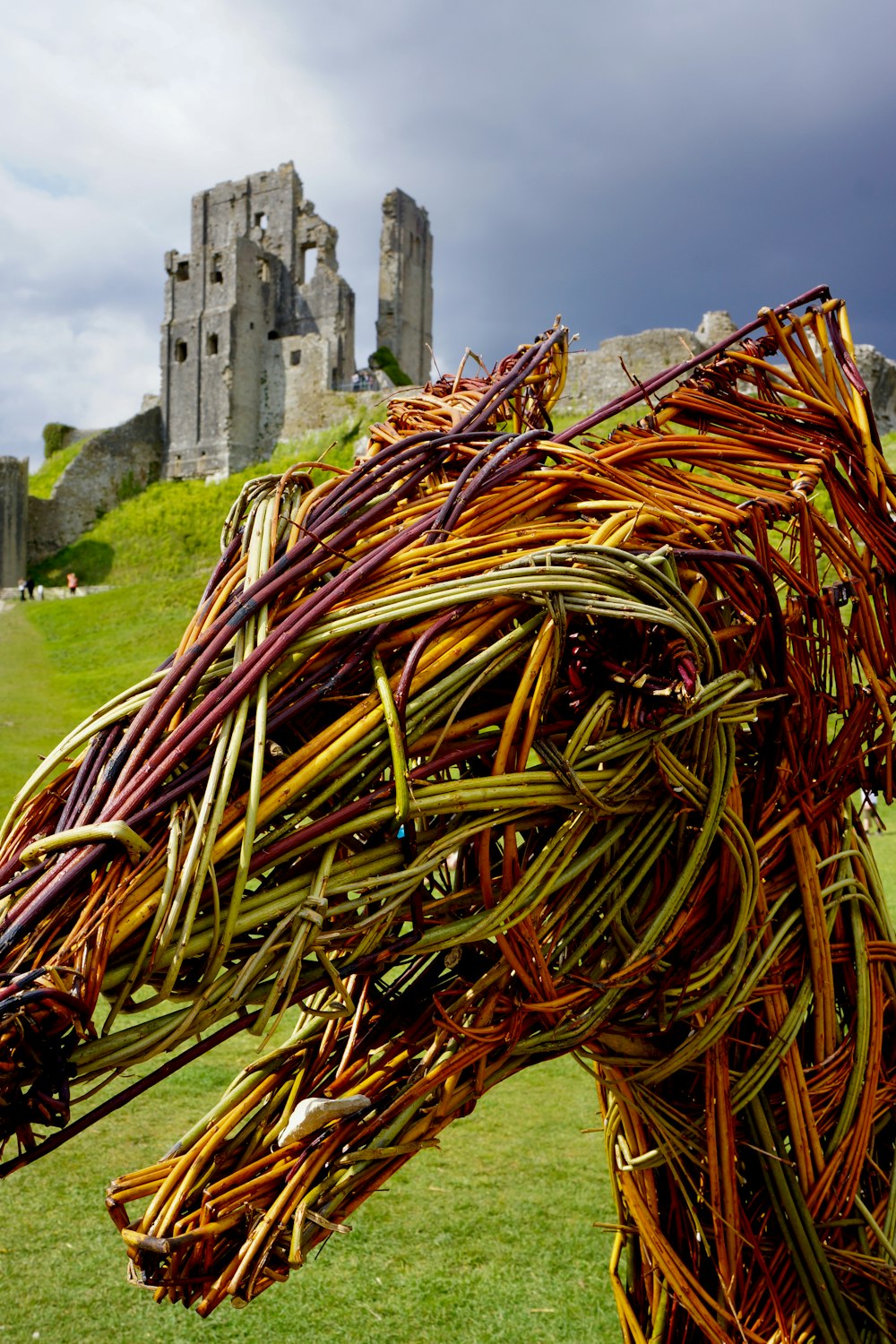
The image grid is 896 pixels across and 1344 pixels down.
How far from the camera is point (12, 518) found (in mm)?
34531

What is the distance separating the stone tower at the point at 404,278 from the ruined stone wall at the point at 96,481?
441 inches

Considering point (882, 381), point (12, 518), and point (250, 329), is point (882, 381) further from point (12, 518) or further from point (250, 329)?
point (12, 518)

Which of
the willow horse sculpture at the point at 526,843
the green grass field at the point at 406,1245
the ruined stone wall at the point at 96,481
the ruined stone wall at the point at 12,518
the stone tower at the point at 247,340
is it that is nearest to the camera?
the willow horse sculpture at the point at 526,843

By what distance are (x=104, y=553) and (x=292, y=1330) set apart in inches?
1341

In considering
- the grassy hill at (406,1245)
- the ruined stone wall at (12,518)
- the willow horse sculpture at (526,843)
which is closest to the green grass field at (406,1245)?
the grassy hill at (406,1245)

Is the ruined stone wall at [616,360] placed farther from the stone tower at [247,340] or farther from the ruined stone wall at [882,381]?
the stone tower at [247,340]

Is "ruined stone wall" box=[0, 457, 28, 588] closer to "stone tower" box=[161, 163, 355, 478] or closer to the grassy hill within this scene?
"stone tower" box=[161, 163, 355, 478]

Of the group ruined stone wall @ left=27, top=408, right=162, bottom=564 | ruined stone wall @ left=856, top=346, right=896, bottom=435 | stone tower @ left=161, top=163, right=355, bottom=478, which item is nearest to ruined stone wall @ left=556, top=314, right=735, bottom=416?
ruined stone wall @ left=856, top=346, right=896, bottom=435

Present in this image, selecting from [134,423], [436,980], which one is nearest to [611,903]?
[436,980]

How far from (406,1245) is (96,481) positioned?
36926 mm

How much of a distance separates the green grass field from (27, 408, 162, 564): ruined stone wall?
3309 centimetres

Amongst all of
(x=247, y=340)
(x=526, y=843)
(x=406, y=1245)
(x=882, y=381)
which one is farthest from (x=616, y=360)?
(x=526, y=843)

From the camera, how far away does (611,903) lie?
1.18m

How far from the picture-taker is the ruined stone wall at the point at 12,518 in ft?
112
